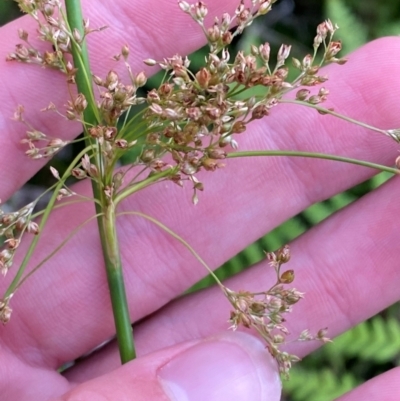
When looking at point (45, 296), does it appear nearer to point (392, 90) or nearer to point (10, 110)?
point (10, 110)

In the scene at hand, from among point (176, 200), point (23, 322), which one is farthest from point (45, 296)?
point (176, 200)

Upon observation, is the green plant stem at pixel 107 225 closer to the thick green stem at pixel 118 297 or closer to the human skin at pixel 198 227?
the thick green stem at pixel 118 297

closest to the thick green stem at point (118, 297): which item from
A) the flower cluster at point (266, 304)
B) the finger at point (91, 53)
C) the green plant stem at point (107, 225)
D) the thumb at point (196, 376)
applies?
the green plant stem at point (107, 225)

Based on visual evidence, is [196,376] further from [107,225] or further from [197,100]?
Answer: [197,100]

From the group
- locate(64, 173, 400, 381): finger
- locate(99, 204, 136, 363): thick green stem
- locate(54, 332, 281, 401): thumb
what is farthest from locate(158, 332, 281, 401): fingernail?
locate(64, 173, 400, 381): finger

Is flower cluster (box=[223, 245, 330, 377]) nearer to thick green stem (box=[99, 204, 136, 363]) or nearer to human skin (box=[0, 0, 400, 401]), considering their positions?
thick green stem (box=[99, 204, 136, 363])

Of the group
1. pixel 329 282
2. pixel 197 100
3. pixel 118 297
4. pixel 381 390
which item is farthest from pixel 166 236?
pixel 381 390
